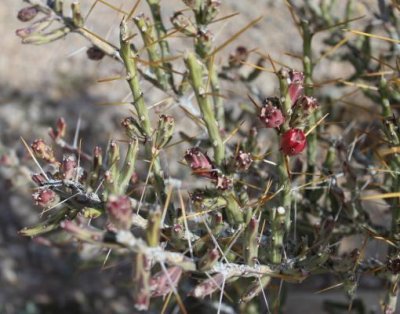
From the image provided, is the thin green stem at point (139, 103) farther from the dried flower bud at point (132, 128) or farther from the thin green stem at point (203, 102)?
the thin green stem at point (203, 102)

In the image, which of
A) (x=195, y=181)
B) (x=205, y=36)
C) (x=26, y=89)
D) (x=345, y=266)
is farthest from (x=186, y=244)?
(x=26, y=89)

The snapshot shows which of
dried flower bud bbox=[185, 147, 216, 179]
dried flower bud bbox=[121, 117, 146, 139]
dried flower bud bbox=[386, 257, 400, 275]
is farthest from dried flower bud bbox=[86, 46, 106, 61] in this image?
dried flower bud bbox=[386, 257, 400, 275]

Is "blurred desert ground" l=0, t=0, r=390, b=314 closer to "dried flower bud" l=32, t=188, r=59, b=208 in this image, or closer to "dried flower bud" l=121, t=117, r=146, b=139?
"dried flower bud" l=121, t=117, r=146, b=139

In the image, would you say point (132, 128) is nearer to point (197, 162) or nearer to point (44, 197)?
point (197, 162)

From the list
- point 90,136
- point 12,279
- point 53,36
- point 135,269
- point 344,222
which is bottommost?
point 12,279

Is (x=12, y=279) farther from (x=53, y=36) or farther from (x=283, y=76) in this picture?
(x=283, y=76)

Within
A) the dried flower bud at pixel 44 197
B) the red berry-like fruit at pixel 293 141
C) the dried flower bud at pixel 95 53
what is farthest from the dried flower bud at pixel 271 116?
the dried flower bud at pixel 95 53
